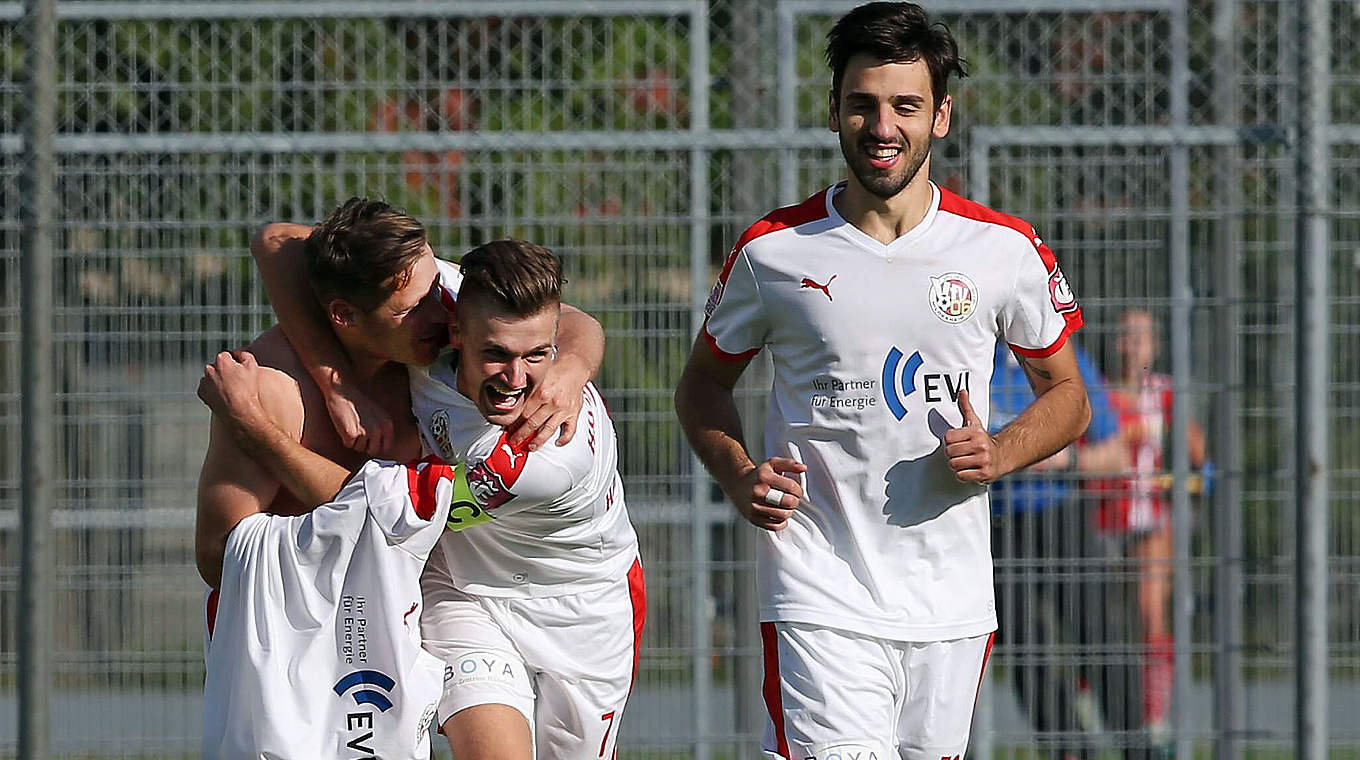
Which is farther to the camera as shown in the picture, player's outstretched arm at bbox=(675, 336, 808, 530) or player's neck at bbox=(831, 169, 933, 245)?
player's neck at bbox=(831, 169, 933, 245)

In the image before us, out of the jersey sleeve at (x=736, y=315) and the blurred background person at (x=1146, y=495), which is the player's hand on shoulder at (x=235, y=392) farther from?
the blurred background person at (x=1146, y=495)

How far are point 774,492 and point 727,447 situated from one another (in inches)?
11.9

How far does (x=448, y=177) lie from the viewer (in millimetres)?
5984

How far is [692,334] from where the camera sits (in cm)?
584

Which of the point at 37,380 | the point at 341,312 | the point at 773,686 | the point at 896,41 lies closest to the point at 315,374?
the point at 341,312

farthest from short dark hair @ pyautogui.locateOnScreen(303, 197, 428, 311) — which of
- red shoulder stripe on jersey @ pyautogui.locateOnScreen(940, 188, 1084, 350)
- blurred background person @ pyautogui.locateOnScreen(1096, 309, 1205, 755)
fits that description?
blurred background person @ pyautogui.locateOnScreen(1096, 309, 1205, 755)

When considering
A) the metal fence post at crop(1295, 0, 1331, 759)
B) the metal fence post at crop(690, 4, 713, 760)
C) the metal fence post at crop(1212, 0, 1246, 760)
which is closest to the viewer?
the metal fence post at crop(1295, 0, 1331, 759)

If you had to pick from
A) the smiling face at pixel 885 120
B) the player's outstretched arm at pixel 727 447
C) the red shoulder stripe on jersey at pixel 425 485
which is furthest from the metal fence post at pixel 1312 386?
the red shoulder stripe on jersey at pixel 425 485

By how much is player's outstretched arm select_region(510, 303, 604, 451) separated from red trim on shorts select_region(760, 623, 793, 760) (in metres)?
0.67

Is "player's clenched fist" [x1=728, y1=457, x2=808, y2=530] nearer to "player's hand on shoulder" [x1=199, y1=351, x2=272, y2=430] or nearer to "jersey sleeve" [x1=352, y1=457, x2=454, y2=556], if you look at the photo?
"jersey sleeve" [x1=352, y1=457, x2=454, y2=556]

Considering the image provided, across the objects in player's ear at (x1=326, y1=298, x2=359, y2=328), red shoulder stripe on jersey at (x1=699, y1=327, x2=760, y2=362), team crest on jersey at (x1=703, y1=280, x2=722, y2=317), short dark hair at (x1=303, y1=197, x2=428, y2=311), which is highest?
short dark hair at (x1=303, y1=197, x2=428, y2=311)

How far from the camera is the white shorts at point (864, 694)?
3.90 m

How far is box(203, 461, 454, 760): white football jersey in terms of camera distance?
144 inches

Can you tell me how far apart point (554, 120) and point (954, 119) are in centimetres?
155
